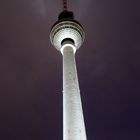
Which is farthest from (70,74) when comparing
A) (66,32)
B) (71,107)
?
(66,32)

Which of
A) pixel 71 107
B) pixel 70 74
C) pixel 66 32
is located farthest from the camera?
pixel 66 32

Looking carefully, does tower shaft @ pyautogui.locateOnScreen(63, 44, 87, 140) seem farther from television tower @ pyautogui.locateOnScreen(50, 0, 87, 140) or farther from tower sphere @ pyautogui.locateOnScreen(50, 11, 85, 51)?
tower sphere @ pyautogui.locateOnScreen(50, 11, 85, 51)

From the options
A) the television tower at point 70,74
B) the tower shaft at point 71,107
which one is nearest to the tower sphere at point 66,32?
the television tower at point 70,74

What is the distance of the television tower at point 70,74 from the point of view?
161 ft

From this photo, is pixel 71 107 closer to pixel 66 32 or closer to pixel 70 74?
pixel 70 74

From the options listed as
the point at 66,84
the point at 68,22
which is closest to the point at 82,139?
the point at 66,84

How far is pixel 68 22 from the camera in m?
71.2

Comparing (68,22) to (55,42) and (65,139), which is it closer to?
(55,42)

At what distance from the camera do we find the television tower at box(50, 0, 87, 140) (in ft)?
161

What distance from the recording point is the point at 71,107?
171 ft

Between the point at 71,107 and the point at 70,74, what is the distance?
9.75 meters

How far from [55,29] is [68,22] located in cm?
445

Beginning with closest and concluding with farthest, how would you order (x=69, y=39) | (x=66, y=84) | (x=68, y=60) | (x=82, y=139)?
(x=82, y=139) < (x=66, y=84) < (x=68, y=60) < (x=69, y=39)

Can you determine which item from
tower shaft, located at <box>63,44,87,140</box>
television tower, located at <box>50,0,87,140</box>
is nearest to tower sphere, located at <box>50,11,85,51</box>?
television tower, located at <box>50,0,87,140</box>
